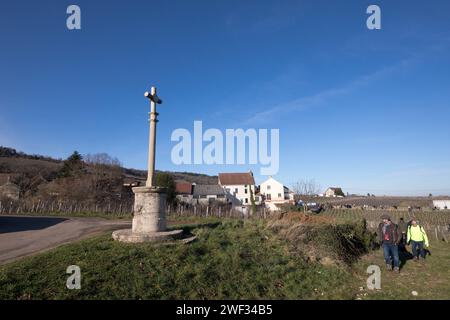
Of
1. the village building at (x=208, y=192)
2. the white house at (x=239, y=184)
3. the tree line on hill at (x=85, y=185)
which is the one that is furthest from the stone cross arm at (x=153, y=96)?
the white house at (x=239, y=184)

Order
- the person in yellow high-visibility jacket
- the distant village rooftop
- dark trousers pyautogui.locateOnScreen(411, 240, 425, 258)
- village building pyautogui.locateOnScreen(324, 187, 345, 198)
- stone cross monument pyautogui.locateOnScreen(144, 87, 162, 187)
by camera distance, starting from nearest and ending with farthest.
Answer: stone cross monument pyautogui.locateOnScreen(144, 87, 162, 187)
the person in yellow high-visibility jacket
dark trousers pyautogui.locateOnScreen(411, 240, 425, 258)
the distant village rooftop
village building pyautogui.locateOnScreen(324, 187, 345, 198)

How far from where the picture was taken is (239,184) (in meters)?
67.4

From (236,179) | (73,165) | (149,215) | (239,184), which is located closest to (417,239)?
(149,215)

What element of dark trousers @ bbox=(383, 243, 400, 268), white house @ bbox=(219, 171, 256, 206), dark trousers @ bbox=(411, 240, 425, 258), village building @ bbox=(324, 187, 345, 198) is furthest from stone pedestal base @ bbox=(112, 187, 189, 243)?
village building @ bbox=(324, 187, 345, 198)

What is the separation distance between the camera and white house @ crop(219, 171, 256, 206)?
66.2 metres

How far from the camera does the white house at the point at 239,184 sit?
66250 mm

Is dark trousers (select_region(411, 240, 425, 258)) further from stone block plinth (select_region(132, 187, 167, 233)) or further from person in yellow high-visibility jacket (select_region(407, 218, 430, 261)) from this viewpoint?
stone block plinth (select_region(132, 187, 167, 233))

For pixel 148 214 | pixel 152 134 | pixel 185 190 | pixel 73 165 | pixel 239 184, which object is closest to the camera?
pixel 148 214

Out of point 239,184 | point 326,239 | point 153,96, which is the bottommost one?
point 326,239

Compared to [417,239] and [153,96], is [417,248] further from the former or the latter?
[153,96]

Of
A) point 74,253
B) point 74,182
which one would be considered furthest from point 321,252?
point 74,182

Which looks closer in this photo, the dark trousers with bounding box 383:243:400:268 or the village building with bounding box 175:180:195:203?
the dark trousers with bounding box 383:243:400:268

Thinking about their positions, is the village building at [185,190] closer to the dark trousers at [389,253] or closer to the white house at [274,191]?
the white house at [274,191]
